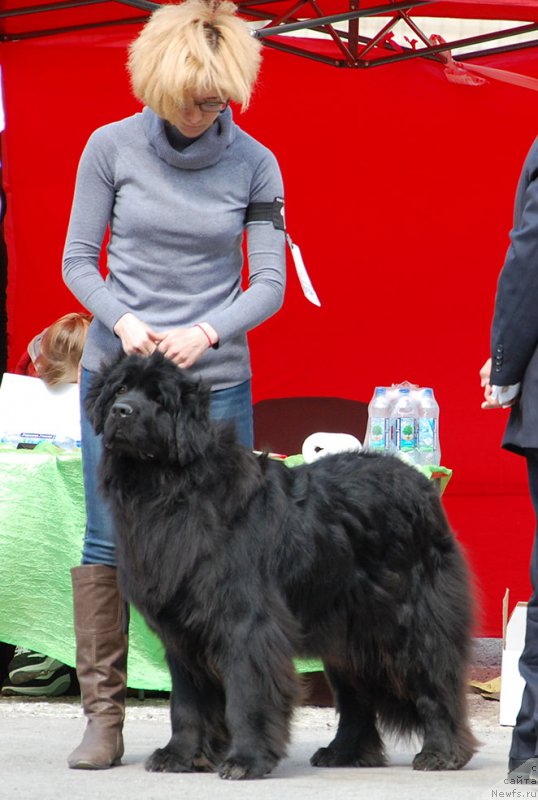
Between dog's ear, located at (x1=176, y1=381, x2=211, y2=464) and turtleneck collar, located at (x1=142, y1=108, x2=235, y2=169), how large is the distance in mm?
658

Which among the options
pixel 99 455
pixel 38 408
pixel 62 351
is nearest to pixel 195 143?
pixel 99 455

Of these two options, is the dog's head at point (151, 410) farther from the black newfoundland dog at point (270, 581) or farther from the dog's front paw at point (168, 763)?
the dog's front paw at point (168, 763)

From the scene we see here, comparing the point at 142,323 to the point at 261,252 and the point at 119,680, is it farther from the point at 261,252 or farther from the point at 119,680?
the point at 119,680

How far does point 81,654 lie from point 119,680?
0.44 ft

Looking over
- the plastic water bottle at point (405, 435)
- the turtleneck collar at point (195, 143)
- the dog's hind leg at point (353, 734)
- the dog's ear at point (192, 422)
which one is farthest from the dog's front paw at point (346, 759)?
the turtleneck collar at point (195, 143)

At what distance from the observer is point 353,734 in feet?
12.4

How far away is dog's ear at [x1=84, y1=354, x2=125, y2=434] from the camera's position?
3320 mm

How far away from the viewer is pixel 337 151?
703 centimetres

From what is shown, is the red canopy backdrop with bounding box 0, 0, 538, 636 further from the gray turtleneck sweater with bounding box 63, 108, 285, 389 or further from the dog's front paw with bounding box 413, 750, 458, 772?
the gray turtleneck sweater with bounding box 63, 108, 285, 389

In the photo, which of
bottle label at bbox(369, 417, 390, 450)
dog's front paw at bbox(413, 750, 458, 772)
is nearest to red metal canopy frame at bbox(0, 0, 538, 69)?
bottle label at bbox(369, 417, 390, 450)

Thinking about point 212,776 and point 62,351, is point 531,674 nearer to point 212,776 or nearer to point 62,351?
point 212,776

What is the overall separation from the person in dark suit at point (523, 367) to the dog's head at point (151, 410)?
770 millimetres

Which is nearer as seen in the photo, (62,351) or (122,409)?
→ (122,409)

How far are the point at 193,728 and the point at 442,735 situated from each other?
28.9 inches
